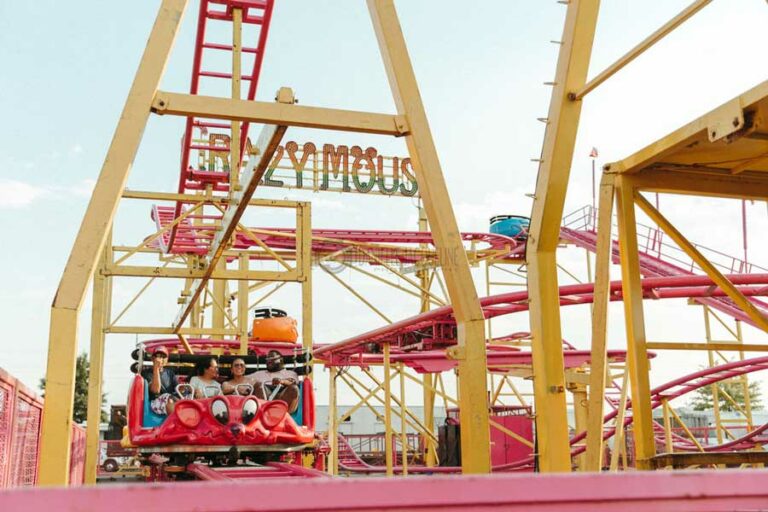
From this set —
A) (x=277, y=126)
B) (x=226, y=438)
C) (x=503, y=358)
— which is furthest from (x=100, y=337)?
(x=277, y=126)

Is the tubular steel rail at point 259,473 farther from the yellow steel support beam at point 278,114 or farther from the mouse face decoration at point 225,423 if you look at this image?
the yellow steel support beam at point 278,114

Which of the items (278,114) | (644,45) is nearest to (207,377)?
(278,114)

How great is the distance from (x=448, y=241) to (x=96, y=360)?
8.35 m

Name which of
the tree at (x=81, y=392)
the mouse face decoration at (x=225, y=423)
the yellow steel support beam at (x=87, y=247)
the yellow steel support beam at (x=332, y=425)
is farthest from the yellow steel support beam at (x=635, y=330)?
the tree at (x=81, y=392)

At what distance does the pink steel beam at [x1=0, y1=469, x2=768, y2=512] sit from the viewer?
1602 mm

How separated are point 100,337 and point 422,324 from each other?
14.9 feet

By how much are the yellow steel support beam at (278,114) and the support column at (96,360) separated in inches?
250

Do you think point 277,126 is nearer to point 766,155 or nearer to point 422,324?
point 766,155

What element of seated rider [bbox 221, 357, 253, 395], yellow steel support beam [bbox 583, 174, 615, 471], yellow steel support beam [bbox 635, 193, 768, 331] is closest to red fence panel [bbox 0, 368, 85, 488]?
seated rider [bbox 221, 357, 253, 395]

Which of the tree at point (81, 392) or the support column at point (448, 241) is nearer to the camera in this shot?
the support column at point (448, 241)

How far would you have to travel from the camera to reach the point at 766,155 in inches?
202

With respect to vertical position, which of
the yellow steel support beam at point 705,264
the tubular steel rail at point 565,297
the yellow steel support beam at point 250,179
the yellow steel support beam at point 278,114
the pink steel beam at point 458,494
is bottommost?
the pink steel beam at point 458,494

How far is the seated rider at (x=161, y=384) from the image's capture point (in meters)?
8.66

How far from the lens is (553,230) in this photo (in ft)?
17.6
